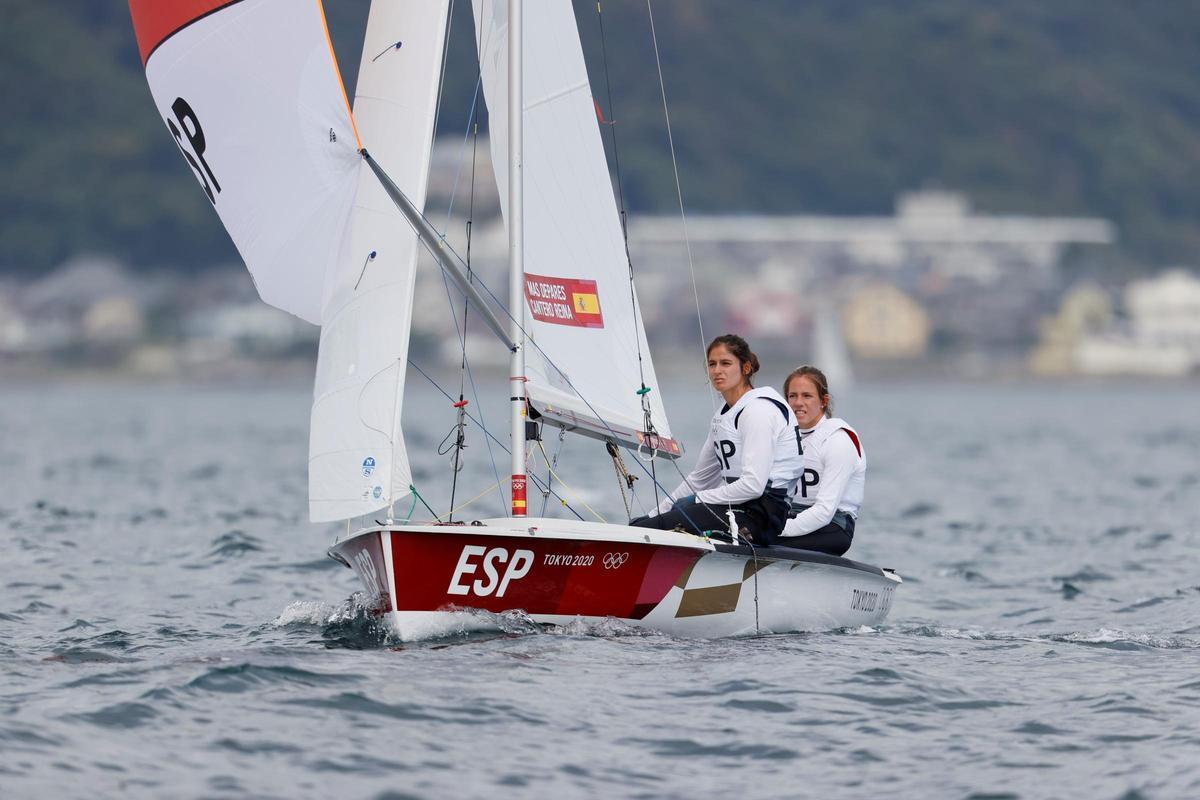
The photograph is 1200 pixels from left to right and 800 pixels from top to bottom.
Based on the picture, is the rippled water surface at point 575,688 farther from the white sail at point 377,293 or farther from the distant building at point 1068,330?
the distant building at point 1068,330

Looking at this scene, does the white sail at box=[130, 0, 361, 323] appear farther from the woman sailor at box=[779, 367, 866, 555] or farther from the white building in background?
the white building in background

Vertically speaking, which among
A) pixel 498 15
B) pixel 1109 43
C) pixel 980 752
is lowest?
pixel 980 752

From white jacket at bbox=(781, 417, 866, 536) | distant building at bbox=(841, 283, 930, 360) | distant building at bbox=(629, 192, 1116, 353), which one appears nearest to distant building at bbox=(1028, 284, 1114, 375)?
distant building at bbox=(629, 192, 1116, 353)

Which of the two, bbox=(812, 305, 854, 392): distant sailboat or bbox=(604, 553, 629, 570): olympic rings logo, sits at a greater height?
bbox=(812, 305, 854, 392): distant sailboat

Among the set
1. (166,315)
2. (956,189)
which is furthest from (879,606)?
(956,189)

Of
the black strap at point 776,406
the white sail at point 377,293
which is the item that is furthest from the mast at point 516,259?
the black strap at point 776,406

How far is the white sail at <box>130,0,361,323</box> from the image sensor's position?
9156mm

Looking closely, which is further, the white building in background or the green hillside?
the green hillside

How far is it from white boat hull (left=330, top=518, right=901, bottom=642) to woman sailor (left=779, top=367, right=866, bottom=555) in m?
0.40

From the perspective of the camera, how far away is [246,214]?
9484 millimetres

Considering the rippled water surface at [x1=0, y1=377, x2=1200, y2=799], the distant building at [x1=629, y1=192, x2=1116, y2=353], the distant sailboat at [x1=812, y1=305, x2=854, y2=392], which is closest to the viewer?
the rippled water surface at [x1=0, y1=377, x2=1200, y2=799]

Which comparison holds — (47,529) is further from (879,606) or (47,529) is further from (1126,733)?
(1126,733)

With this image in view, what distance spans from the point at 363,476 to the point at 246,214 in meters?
1.49

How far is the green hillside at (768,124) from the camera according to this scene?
388ft
